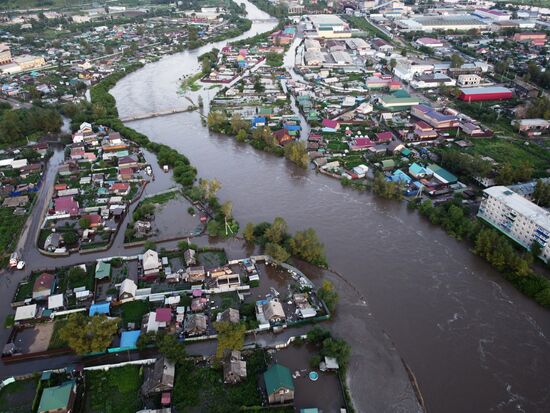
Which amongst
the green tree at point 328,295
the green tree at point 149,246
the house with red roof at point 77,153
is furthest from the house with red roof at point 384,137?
the house with red roof at point 77,153

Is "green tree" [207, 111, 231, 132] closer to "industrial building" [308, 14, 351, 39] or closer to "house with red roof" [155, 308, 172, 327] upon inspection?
"house with red roof" [155, 308, 172, 327]

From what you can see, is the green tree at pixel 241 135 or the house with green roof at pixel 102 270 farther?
the green tree at pixel 241 135

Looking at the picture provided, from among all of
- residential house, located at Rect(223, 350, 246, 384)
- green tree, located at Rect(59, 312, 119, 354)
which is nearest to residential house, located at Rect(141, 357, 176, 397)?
residential house, located at Rect(223, 350, 246, 384)

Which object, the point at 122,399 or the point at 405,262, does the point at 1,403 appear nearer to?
the point at 122,399

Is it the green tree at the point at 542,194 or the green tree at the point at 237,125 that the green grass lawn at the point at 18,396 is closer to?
the green tree at the point at 237,125

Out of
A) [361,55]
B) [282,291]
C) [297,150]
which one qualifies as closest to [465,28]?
[361,55]

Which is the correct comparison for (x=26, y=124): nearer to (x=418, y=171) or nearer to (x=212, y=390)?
(x=212, y=390)

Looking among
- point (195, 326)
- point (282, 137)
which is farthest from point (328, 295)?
point (282, 137)
